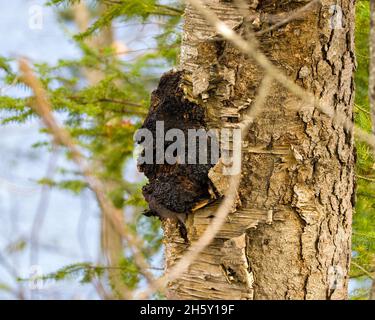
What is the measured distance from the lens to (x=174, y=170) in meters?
2.13

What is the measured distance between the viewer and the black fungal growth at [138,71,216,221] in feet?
6.81

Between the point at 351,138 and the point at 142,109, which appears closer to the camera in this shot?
the point at 351,138

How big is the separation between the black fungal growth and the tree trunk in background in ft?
0.20

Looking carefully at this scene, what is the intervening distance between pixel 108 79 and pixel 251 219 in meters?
2.14

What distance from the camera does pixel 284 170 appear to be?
2.08 metres

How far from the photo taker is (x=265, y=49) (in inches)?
83.0

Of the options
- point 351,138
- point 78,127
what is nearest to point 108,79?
point 78,127

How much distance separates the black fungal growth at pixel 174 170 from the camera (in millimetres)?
2074

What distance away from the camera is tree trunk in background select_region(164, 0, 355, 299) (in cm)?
208

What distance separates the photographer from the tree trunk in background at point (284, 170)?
2076mm

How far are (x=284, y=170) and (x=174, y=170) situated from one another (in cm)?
40

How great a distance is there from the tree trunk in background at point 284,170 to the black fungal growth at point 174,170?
0.06 metres
